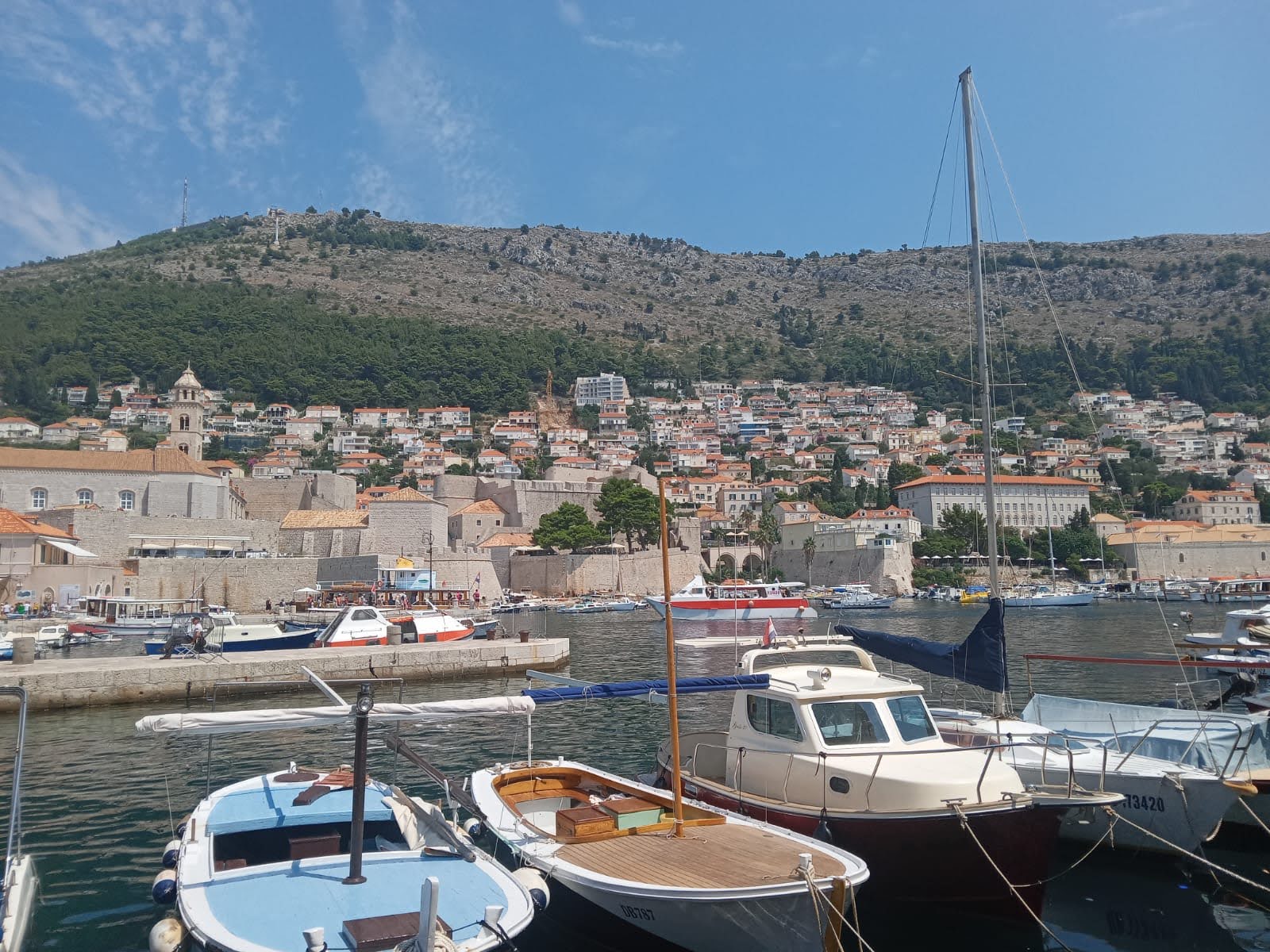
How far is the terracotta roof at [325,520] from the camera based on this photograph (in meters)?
52.8

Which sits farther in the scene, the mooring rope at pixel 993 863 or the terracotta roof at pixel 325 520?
the terracotta roof at pixel 325 520

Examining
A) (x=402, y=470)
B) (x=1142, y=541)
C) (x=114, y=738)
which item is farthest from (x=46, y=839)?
(x=402, y=470)

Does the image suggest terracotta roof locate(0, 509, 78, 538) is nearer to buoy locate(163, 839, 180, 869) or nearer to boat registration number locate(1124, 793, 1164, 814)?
buoy locate(163, 839, 180, 869)

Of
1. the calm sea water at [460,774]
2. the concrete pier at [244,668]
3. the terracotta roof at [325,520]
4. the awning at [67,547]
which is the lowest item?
the calm sea water at [460,774]

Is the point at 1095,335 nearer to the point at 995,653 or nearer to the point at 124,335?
the point at 124,335

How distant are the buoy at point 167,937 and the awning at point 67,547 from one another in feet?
124

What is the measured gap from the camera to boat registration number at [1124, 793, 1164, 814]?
314 inches

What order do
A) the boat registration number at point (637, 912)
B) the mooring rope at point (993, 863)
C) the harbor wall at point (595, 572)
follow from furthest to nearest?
1. the harbor wall at point (595, 572)
2. the mooring rope at point (993, 863)
3. the boat registration number at point (637, 912)

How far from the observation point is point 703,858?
20.1 ft

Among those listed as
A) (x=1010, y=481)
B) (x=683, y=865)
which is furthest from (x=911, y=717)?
(x=1010, y=481)

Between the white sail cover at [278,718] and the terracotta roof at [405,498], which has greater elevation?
the terracotta roof at [405,498]

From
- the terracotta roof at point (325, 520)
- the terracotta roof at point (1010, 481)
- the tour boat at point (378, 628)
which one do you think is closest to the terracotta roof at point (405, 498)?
the terracotta roof at point (325, 520)

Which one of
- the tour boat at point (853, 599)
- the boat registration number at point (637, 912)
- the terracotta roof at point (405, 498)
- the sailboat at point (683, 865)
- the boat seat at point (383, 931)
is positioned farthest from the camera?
the tour boat at point (853, 599)

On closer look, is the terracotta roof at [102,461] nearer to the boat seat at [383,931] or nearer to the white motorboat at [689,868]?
the white motorboat at [689,868]
